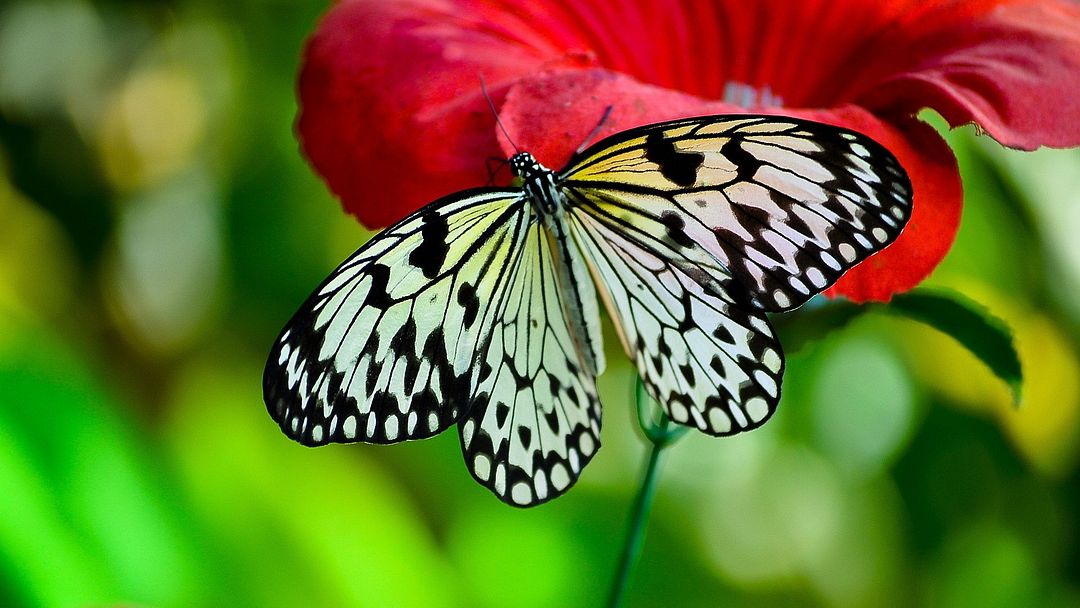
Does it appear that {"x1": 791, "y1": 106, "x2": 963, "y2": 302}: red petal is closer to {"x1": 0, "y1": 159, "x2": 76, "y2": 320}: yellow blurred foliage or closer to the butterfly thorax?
the butterfly thorax

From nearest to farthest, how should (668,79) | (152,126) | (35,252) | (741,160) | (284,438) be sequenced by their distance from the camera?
(741,160)
(668,79)
(284,438)
(35,252)
(152,126)

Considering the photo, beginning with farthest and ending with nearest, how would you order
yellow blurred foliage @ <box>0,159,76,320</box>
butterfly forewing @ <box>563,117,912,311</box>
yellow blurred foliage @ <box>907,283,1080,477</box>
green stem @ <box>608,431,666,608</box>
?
yellow blurred foliage @ <box>0,159,76,320</box> → yellow blurred foliage @ <box>907,283,1080,477</box> → green stem @ <box>608,431,666,608</box> → butterfly forewing @ <box>563,117,912,311</box>

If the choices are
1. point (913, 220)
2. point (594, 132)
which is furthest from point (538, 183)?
point (913, 220)

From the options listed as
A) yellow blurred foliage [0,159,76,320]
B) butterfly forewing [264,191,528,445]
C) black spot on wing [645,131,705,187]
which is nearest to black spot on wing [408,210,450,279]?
butterfly forewing [264,191,528,445]

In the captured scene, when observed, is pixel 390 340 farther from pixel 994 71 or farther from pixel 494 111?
pixel 994 71

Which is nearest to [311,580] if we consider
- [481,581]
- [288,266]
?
[481,581]

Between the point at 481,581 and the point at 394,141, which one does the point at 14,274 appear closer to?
the point at 481,581

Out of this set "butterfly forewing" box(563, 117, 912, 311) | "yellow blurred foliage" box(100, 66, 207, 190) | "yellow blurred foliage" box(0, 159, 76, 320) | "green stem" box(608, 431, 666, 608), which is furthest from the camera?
"yellow blurred foliage" box(100, 66, 207, 190)

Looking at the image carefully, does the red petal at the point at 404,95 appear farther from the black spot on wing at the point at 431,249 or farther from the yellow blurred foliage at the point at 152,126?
the yellow blurred foliage at the point at 152,126
